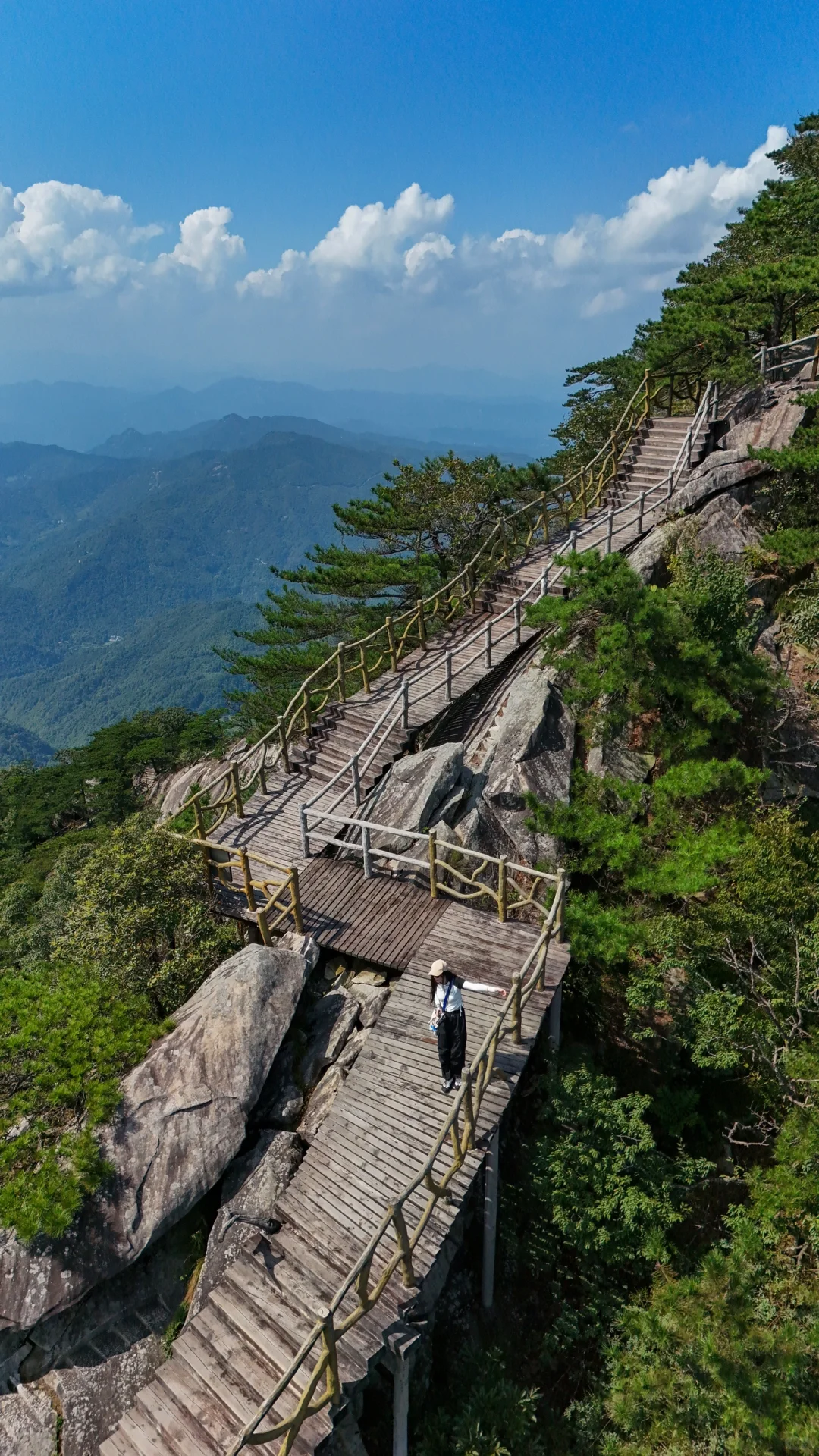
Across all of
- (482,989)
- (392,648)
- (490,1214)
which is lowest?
(490,1214)

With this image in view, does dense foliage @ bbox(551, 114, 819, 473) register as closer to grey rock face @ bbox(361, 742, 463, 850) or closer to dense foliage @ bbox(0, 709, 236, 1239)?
grey rock face @ bbox(361, 742, 463, 850)

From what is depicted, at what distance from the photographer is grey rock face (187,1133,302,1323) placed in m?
7.87

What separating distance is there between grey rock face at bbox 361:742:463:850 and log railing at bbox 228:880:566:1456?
13.0 feet

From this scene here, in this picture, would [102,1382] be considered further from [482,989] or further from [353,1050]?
[482,989]

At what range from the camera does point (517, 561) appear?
819 inches

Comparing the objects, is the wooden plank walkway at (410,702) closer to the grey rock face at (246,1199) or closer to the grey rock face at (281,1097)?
the grey rock face at (281,1097)

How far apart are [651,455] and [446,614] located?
308 inches

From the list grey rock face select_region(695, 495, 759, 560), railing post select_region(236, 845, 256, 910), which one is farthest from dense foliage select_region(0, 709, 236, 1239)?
grey rock face select_region(695, 495, 759, 560)

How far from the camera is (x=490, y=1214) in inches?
322

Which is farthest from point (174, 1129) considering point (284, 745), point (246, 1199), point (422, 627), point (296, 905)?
point (422, 627)

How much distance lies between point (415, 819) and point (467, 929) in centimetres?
217

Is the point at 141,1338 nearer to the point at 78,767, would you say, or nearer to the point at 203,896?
the point at 203,896

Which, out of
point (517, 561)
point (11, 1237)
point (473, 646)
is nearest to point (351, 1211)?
point (11, 1237)

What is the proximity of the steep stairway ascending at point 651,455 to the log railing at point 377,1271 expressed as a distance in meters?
16.4
